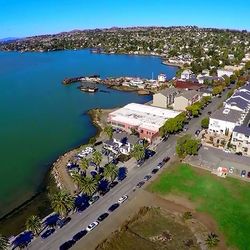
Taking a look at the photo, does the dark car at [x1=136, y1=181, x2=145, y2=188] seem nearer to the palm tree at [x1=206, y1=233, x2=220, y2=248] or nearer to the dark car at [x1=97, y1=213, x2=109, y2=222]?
the dark car at [x1=97, y1=213, x2=109, y2=222]

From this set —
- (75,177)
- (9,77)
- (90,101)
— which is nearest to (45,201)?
(75,177)

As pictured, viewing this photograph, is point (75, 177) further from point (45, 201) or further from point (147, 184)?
point (147, 184)

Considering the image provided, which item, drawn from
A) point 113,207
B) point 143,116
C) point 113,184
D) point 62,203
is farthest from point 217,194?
point 143,116

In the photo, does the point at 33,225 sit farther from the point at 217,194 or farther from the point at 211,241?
the point at 217,194

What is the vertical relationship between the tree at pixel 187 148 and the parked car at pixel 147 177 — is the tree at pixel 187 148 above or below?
above

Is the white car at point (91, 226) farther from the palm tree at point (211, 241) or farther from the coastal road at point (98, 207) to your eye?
the palm tree at point (211, 241)

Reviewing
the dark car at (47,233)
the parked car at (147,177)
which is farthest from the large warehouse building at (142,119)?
the dark car at (47,233)
